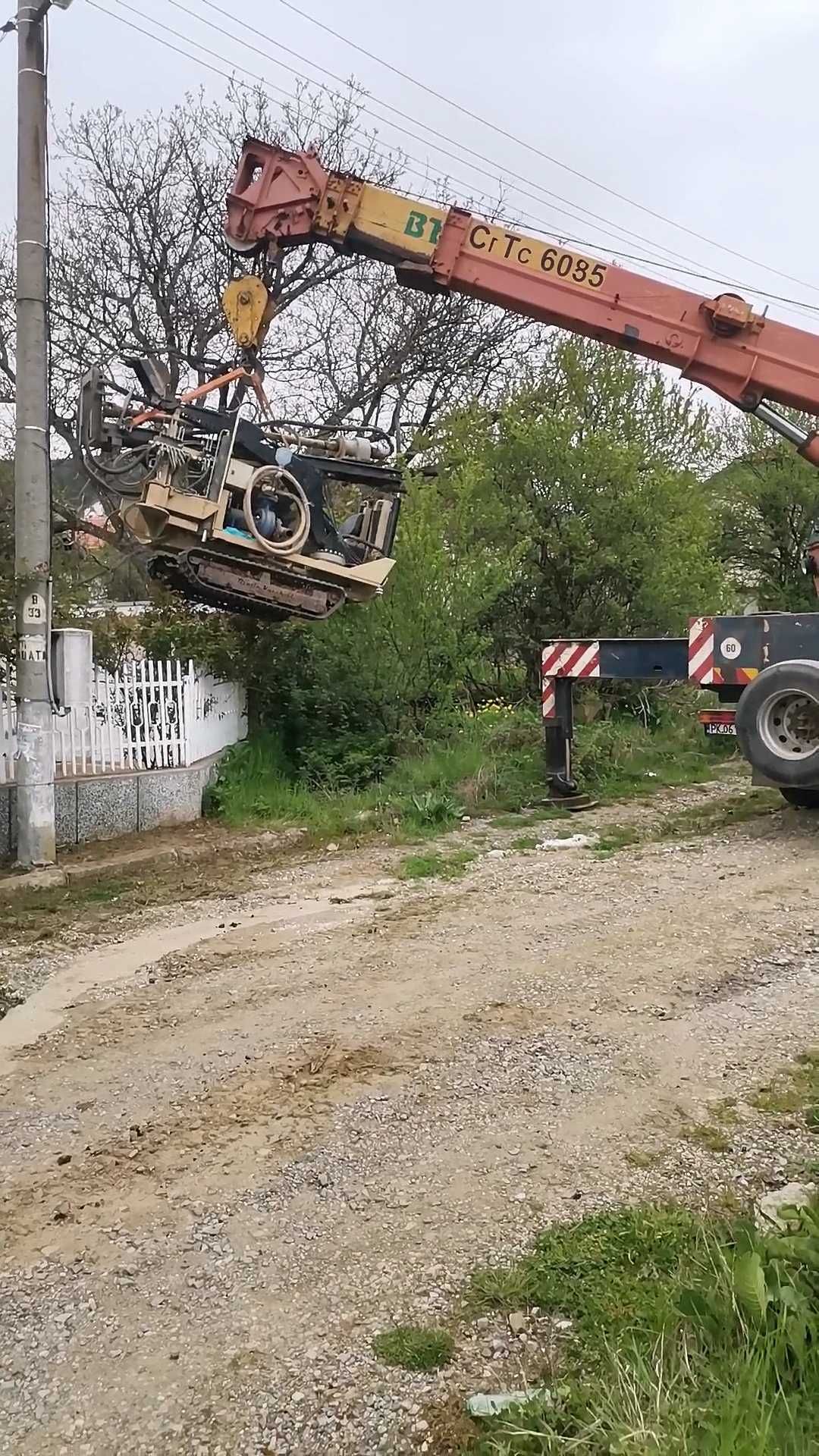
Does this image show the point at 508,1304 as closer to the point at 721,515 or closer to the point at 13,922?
the point at 13,922

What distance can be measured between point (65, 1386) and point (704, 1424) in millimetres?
1575

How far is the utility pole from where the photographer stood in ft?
27.4

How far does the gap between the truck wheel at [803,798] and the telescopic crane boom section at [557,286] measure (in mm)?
3437

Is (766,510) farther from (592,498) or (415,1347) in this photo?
(415,1347)

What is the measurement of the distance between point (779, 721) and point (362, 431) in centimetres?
464

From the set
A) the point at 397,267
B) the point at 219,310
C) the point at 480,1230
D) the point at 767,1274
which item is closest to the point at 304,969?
the point at 480,1230

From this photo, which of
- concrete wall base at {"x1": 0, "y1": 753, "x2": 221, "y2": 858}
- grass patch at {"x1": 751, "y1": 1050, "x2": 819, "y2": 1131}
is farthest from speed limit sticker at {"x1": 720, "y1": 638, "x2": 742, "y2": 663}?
grass patch at {"x1": 751, "y1": 1050, "x2": 819, "y2": 1131}

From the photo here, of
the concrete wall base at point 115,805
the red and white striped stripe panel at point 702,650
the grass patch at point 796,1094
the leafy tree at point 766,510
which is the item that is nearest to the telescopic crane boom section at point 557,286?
the red and white striped stripe panel at point 702,650

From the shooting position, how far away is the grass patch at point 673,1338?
2318 mm

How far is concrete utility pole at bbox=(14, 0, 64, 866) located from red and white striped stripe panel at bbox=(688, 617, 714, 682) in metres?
5.61

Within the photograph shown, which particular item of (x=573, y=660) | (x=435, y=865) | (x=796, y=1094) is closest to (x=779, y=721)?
(x=573, y=660)

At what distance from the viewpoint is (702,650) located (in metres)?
9.86

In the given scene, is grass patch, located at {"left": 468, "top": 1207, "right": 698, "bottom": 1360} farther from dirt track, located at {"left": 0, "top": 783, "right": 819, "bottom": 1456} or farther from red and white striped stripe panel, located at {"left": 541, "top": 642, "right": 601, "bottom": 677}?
red and white striped stripe panel, located at {"left": 541, "top": 642, "right": 601, "bottom": 677}

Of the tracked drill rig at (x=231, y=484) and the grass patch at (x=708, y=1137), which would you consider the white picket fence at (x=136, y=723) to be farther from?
the grass patch at (x=708, y=1137)
